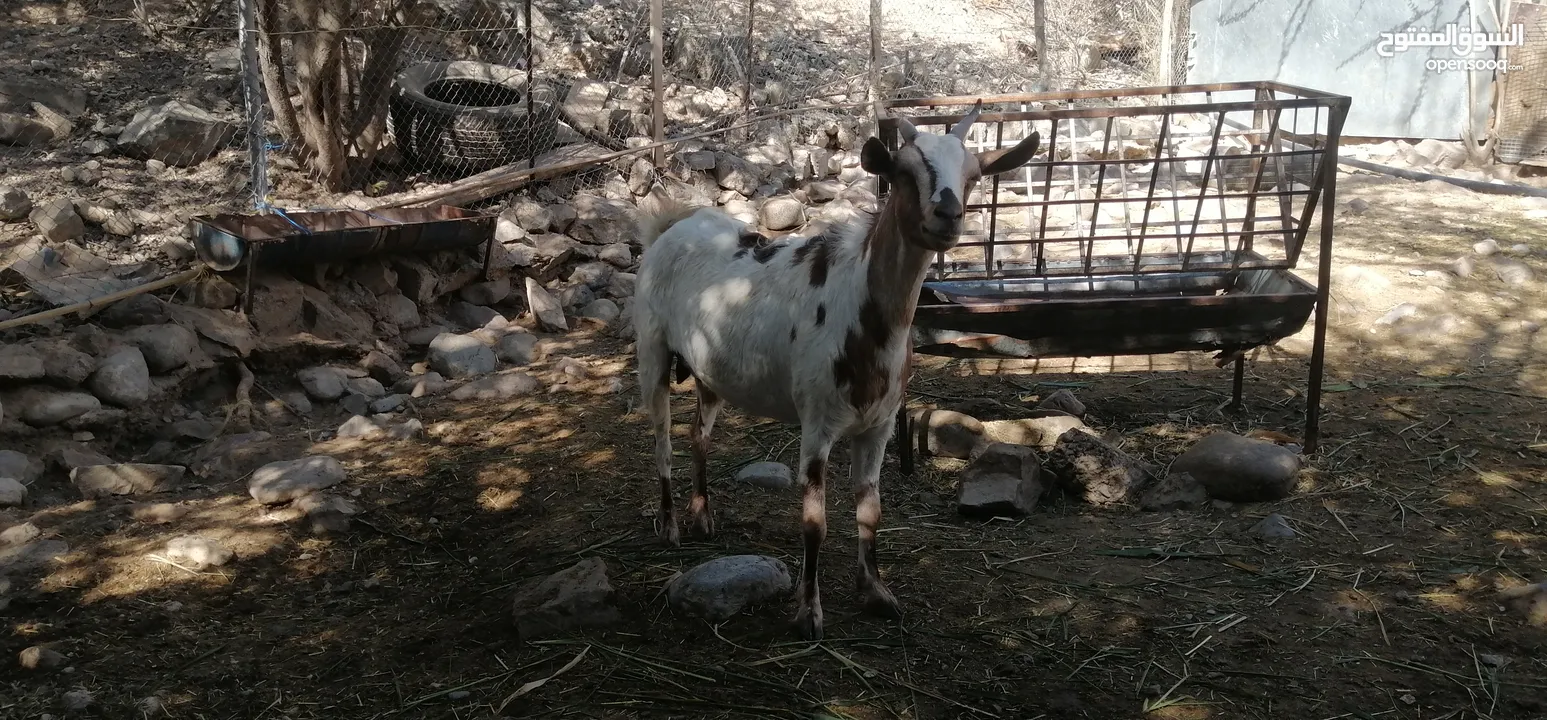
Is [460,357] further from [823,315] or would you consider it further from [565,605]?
[823,315]

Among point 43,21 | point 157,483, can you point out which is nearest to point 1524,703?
point 157,483

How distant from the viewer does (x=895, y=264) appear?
13.1 feet

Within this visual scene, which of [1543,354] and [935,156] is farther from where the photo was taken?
[1543,354]

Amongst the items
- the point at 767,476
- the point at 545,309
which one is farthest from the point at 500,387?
the point at 767,476

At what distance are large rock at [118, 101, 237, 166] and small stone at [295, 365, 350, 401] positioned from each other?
3345mm

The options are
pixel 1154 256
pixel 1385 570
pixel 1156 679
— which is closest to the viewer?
pixel 1156 679

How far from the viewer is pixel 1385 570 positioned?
177 inches

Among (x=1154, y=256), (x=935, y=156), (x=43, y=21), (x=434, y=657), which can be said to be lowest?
(x=434, y=657)

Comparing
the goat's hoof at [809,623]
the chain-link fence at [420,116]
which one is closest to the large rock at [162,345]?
the chain-link fence at [420,116]

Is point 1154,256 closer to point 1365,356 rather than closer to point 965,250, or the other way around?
point 1365,356

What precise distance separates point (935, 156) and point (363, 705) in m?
2.65

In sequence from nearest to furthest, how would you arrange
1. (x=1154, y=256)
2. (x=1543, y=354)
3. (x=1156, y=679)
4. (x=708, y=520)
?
(x=1156, y=679) < (x=708, y=520) < (x=1154, y=256) < (x=1543, y=354)

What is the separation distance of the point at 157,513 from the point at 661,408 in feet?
7.91

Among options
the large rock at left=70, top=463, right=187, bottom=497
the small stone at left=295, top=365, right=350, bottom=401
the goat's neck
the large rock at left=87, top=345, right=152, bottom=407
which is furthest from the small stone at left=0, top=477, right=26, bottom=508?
the goat's neck
